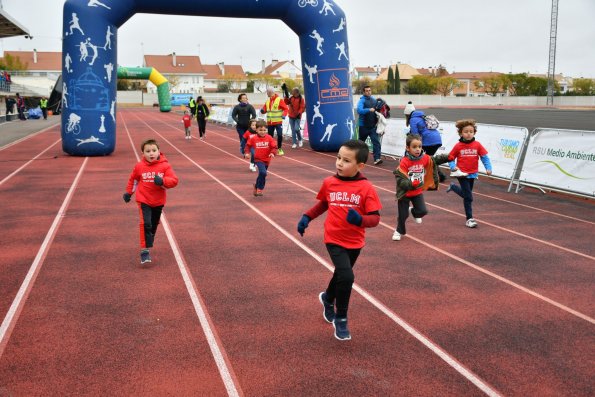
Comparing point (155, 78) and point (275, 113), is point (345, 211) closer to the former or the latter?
point (275, 113)

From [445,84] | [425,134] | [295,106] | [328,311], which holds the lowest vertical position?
[328,311]

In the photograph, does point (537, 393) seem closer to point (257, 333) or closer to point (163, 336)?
point (257, 333)

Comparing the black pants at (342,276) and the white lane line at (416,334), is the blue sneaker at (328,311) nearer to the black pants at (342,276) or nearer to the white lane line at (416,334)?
the black pants at (342,276)

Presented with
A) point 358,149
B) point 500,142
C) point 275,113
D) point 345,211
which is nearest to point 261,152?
point 500,142

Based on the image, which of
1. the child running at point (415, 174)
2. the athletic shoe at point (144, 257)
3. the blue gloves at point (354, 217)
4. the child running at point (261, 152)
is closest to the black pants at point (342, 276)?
the blue gloves at point (354, 217)

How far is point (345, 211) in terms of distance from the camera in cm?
417

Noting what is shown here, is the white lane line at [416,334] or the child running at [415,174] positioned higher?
the child running at [415,174]

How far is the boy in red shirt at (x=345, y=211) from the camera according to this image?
4.06 meters

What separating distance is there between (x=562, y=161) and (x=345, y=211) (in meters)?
7.92

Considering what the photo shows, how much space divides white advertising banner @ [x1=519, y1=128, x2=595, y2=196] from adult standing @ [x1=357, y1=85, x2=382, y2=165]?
453cm

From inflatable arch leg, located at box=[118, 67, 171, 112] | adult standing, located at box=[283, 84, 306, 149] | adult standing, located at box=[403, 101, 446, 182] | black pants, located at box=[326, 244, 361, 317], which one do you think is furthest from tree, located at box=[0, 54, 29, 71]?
black pants, located at box=[326, 244, 361, 317]

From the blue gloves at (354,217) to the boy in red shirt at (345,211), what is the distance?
0.57ft

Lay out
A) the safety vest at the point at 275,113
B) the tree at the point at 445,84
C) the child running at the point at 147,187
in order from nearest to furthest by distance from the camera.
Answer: the child running at the point at 147,187 → the safety vest at the point at 275,113 → the tree at the point at 445,84

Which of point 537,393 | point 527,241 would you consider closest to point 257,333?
point 537,393
